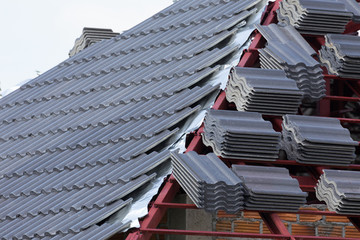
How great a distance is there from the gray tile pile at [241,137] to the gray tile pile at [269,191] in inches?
10.4

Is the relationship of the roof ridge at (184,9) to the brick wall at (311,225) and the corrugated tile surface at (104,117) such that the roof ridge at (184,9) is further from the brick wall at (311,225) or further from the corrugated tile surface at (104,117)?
the brick wall at (311,225)

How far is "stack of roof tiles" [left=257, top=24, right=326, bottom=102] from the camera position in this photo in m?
14.4

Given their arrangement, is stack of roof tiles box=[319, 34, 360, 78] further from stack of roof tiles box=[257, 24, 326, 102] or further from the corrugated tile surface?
the corrugated tile surface

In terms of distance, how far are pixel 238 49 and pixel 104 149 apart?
9.57ft

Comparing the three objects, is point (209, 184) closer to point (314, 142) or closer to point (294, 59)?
point (314, 142)

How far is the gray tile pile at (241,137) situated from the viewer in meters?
13.2

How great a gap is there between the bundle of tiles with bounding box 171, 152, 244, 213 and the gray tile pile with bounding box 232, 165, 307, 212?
0.15 metres

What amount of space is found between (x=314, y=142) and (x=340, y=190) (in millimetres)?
874

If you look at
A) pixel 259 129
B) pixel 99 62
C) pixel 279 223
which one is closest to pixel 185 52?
pixel 99 62

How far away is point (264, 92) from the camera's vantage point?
13.9 m

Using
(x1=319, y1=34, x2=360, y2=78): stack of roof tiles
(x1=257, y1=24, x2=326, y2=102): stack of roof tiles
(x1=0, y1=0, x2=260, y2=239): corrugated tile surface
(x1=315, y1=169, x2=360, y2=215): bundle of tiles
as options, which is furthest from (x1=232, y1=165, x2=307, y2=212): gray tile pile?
(x1=319, y1=34, x2=360, y2=78): stack of roof tiles

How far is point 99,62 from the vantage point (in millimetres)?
18000

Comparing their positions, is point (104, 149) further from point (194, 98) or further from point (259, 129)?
point (259, 129)

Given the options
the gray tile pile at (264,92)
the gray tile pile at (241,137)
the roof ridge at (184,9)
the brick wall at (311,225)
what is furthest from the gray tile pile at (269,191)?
the roof ridge at (184,9)
